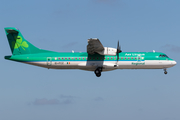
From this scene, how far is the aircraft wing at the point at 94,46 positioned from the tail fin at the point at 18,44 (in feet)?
21.2

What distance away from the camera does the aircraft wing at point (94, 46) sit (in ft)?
110

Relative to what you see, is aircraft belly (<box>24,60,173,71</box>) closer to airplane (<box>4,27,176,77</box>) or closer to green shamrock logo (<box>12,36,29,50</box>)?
airplane (<box>4,27,176,77</box>)

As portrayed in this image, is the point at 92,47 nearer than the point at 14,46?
Yes

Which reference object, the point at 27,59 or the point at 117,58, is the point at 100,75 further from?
the point at 27,59

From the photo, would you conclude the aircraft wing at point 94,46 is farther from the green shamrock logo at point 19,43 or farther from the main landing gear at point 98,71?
the green shamrock logo at point 19,43

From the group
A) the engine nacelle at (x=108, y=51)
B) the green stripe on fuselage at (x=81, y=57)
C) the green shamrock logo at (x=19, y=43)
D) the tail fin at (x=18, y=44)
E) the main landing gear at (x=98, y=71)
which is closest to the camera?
the engine nacelle at (x=108, y=51)

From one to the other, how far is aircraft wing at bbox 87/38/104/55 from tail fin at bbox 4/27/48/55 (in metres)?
6.48

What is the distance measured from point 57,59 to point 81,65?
2.99 meters

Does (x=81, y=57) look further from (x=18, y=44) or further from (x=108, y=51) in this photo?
(x=18, y=44)

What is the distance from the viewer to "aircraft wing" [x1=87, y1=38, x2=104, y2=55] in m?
33.5

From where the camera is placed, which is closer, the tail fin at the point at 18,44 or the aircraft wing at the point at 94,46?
the aircraft wing at the point at 94,46

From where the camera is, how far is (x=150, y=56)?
1439 inches

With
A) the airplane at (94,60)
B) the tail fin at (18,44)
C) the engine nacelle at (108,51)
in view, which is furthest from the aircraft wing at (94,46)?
the tail fin at (18,44)

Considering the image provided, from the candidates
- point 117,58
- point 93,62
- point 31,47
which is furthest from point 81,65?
point 31,47
